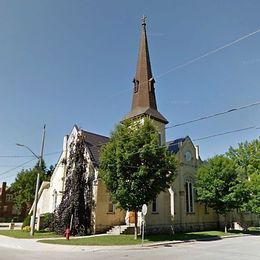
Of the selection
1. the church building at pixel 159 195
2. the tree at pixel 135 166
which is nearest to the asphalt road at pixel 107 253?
the tree at pixel 135 166

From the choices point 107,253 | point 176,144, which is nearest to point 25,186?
point 176,144

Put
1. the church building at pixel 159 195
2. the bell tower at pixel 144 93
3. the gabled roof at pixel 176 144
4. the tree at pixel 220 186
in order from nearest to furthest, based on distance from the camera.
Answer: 1. the church building at pixel 159 195
2. the tree at pixel 220 186
3. the bell tower at pixel 144 93
4. the gabled roof at pixel 176 144

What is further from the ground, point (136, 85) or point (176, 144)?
point (136, 85)

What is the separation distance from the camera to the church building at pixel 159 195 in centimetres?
2631

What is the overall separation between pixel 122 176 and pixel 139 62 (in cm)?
1834

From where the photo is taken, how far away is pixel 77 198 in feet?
82.2

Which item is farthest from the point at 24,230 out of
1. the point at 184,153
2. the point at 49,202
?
the point at 184,153

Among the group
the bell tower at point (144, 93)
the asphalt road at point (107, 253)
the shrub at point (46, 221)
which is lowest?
the asphalt road at point (107, 253)

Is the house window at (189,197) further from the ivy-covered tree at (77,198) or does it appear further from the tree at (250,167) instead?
the ivy-covered tree at (77,198)

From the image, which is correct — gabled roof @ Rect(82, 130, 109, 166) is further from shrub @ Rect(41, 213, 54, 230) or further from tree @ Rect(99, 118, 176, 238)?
shrub @ Rect(41, 213, 54, 230)

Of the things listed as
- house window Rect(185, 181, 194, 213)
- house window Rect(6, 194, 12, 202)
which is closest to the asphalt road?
house window Rect(185, 181, 194, 213)

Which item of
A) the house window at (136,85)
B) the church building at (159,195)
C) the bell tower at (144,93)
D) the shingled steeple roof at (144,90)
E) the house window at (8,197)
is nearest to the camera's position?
the church building at (159,195)

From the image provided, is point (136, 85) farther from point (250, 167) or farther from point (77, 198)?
point (250, 167)

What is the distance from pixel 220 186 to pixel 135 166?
1251cm
